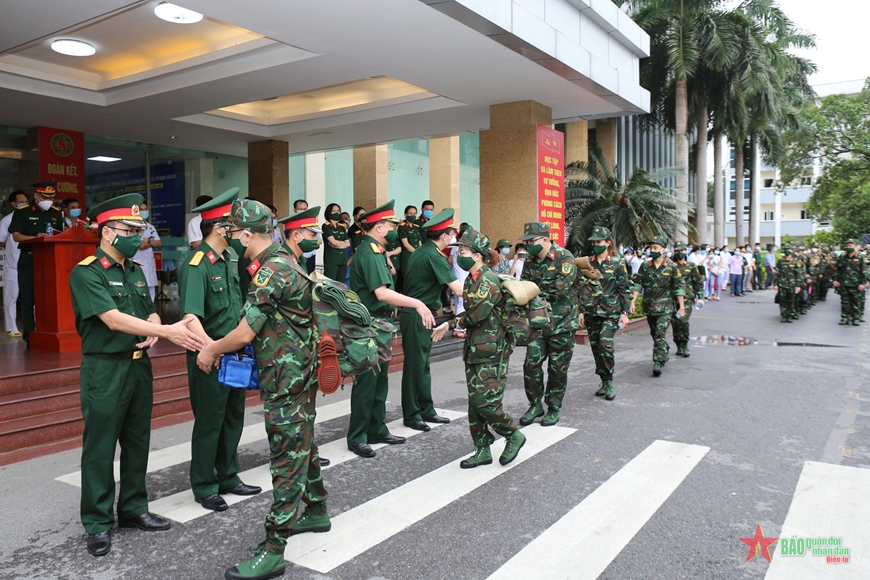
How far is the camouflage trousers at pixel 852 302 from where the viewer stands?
1516 centimetres

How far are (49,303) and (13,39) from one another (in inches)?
135

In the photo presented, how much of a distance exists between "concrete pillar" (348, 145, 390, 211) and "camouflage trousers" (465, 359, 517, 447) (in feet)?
40.0

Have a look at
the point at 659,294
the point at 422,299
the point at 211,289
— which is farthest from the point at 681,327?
the point at 211,289

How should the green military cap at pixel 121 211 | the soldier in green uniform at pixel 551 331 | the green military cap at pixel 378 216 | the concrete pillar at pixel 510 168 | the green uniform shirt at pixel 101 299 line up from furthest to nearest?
the concrete pillar at pixel 510 168, the soldier in green uniform at pixel 551 331, the green military cap at pixel 378 216, the green military cap at pixel 121 211, the green uniform shirt at pixel 101 299

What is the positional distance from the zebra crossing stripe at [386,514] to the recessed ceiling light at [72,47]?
27.0 feet

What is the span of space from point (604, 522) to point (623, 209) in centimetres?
1387

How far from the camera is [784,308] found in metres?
15.9

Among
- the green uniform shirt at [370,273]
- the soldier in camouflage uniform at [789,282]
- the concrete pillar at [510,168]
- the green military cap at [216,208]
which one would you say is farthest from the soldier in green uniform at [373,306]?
the soldier in camouflage uniform at [789,282]

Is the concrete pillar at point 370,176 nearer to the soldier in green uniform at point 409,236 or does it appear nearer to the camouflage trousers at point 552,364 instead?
the soldier in green uniform at point 409,236

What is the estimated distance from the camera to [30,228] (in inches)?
336

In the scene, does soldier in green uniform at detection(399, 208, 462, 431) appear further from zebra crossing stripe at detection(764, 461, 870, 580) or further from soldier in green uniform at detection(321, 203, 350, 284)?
soldier in green uniform at detection(321, 203, 350, 284)

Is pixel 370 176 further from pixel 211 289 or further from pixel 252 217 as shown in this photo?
pixel 252 217

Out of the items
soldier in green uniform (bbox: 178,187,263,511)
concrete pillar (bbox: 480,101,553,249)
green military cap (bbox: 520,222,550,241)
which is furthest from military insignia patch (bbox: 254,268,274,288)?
concrete pillar (bbox: 480,101,553,249)

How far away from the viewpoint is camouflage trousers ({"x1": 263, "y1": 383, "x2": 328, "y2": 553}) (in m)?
3.36
